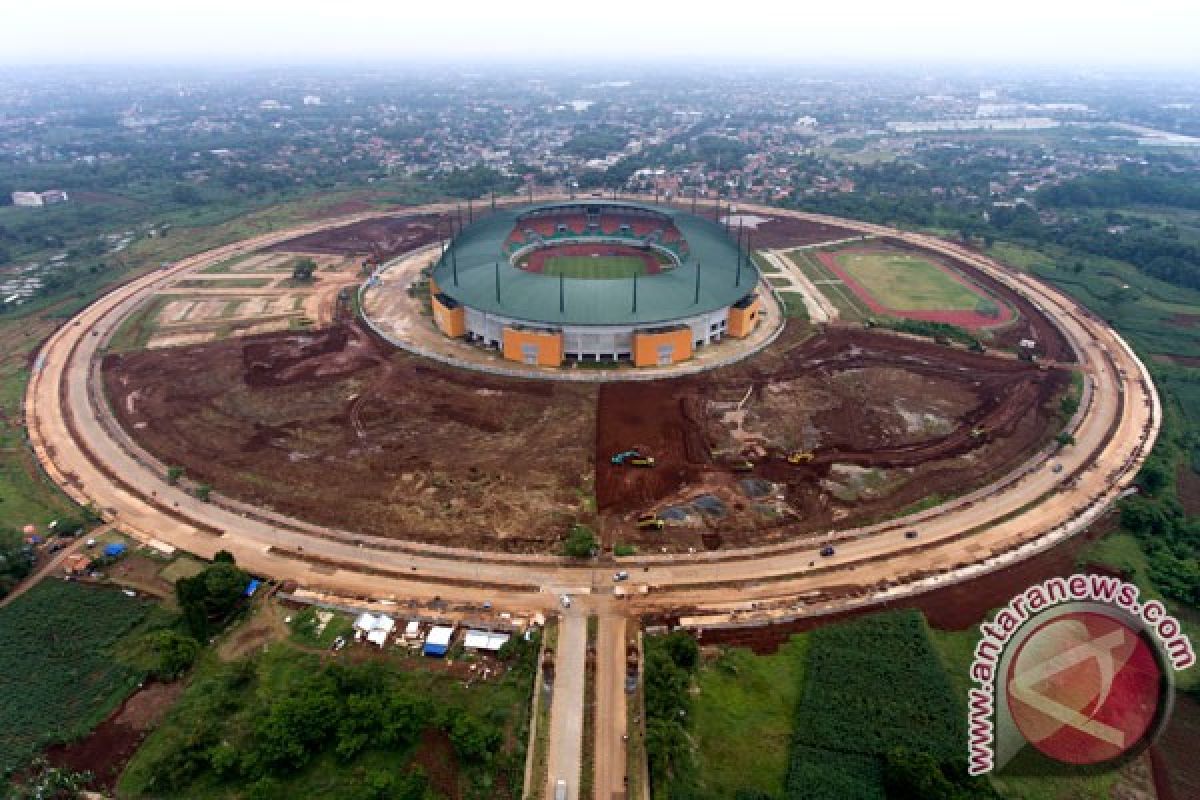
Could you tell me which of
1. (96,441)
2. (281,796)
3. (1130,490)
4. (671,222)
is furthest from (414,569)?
(671,222)

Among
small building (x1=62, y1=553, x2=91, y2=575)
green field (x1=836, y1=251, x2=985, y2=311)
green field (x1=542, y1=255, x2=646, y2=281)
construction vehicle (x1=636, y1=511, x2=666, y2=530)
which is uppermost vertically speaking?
green field (x1=542, y1=255, x2=646, y2=281)

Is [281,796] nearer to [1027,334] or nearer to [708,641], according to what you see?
[708,641]

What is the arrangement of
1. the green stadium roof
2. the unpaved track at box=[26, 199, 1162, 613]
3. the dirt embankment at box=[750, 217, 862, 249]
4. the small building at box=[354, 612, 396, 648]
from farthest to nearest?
1. the dirt embankment at box=[750, 217, 862, 249]
2. the green stadium roof
3. the unpaved track at box=[26, 199, 1162, 613]
4. the small building at box=[354, 612, 396, 648]

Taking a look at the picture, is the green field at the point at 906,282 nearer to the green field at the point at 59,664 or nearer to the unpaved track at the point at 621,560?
the unpaved track at the point at 621,560

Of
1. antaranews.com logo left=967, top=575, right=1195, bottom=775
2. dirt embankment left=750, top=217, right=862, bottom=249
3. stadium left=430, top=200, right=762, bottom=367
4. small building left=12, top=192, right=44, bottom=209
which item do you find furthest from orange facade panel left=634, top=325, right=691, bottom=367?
small building left=12, top=192, right=44, bottom=209

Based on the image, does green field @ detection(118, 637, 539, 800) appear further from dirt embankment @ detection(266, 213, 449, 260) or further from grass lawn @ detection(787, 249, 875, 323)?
dirt embankment @ detection(266, 213, 449, 260)

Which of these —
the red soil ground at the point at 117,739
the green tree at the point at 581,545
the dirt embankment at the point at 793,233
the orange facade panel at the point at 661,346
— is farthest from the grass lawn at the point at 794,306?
the red soil ground at the point at 117,739
